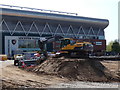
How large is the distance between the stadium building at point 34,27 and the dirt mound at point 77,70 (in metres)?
49.6

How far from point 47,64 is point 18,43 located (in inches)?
2067

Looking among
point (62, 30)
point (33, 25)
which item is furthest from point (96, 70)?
point (62, 30)

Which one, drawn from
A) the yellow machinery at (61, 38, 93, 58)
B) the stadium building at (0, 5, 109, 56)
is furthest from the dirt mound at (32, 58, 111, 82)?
the stadium building at (0, 5, 109, 56)

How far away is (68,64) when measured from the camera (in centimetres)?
1927

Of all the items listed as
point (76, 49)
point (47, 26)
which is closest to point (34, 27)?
point (47, 26)

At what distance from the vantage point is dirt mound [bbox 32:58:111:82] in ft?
58.6

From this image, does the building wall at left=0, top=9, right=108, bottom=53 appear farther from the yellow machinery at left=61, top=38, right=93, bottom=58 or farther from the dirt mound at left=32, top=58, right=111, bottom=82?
the dirt mound at left=32, top=58, right=111, bottom=82

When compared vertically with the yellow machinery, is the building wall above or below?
above

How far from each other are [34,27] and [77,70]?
201 ft

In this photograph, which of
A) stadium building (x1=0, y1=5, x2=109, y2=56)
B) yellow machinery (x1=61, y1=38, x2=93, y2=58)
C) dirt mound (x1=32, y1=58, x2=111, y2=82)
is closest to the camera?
dirt mound (x1=32, y1=58, x2=111, y2=82)

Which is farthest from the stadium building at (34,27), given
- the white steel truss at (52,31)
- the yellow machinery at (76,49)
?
the yellow machinery at (76,49)

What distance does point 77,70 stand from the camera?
1844 centimetres

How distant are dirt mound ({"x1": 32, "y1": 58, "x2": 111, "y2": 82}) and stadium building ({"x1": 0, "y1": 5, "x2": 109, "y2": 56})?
49588 mm

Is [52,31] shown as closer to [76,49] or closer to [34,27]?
[34,27]
